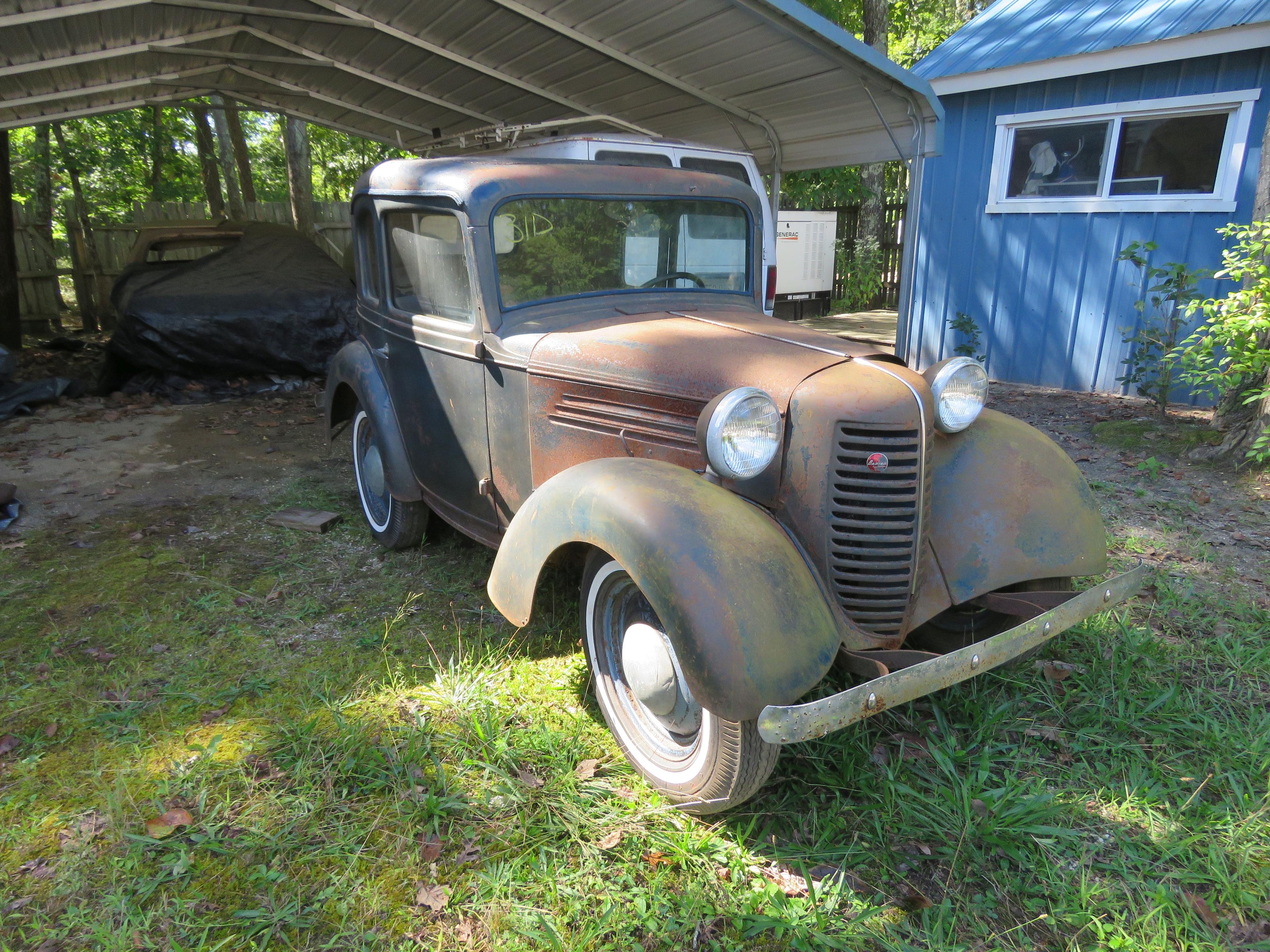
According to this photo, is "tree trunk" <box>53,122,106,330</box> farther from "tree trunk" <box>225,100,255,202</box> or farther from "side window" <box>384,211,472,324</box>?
"side window" <box>384,211,472,324</box>

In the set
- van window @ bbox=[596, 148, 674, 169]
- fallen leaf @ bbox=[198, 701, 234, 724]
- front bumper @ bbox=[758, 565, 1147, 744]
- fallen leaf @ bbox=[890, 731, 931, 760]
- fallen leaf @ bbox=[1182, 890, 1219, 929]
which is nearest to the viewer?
front bumper @ bbox=[758, 565, 1147, 744]

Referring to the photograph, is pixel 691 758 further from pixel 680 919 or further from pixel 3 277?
pixel 3 277

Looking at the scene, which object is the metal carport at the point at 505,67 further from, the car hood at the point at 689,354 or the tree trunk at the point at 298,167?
the tree trunk at the point at 298,167

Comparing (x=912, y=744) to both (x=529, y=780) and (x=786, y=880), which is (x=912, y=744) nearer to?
(x=786, y=880)

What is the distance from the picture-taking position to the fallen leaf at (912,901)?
6.78 ft

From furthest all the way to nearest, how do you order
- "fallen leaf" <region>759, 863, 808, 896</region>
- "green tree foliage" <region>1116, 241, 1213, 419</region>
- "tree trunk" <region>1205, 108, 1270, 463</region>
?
"green tree foliage" <region>1116, 241, 1213, 419</region> < "tree trunk" <region>1205, 108, 1270, 463</region> < "fallen leaf" <region>759, 863, 808, 896</region>

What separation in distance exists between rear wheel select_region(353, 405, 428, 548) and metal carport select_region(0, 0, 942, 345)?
1991 mm

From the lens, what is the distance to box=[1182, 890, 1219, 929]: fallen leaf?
2.00 meters

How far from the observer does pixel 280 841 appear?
227cm

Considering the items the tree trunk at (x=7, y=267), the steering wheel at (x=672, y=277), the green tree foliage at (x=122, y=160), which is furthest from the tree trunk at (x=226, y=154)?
the steering wheel at (x=672, y=277)

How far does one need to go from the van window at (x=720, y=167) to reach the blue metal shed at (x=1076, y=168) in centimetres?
145

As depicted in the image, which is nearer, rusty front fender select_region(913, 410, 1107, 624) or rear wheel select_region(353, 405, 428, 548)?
rusty front fender select_region(913, 410, 1107, 624)

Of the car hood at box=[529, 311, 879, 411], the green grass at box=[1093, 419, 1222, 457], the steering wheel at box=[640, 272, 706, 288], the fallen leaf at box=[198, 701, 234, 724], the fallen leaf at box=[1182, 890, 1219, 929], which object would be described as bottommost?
the fallen leaf at box=[1182, 890, 1219, 929]

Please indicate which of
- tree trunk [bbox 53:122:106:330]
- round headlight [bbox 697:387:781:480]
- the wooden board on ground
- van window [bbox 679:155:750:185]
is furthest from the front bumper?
tree trunk [bbox 53:122:106:330]
